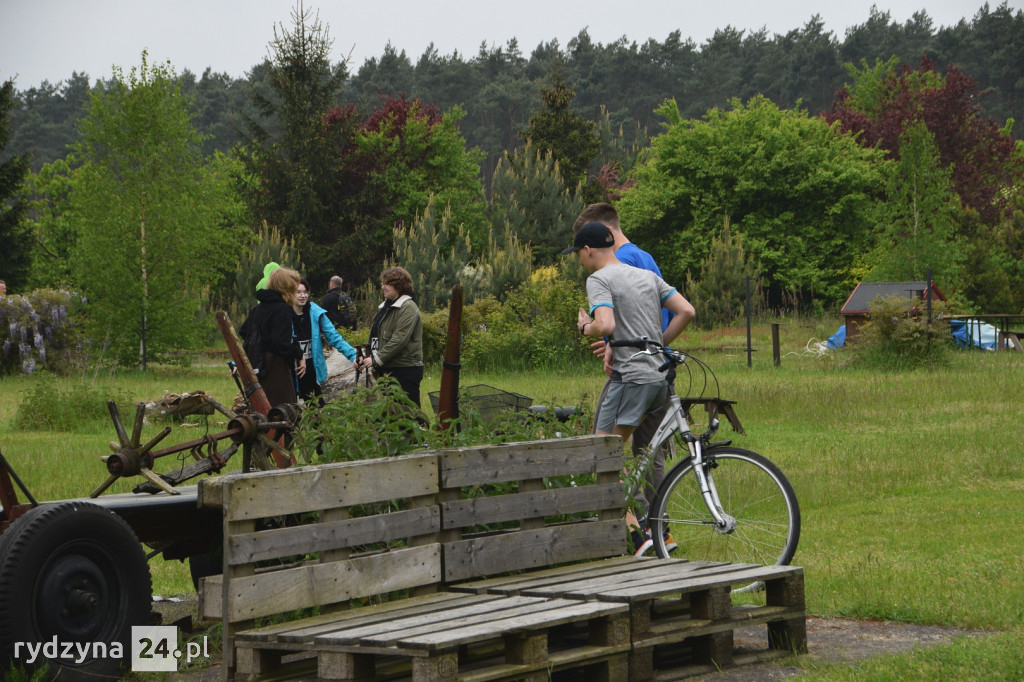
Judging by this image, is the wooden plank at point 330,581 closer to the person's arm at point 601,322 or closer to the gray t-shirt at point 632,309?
the person's arm at point 601,322

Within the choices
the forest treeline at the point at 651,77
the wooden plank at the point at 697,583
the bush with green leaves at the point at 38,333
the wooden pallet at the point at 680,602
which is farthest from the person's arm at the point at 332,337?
the forest treeline at the point at 651,77

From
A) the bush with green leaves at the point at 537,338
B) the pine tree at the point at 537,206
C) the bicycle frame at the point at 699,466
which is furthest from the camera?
the pine tree at the point at 537,206

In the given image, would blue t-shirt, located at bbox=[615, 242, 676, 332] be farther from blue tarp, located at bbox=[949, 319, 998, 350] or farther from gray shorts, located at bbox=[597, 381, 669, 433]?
blue tarp, located at bbox=[949, 319, 998, 350]

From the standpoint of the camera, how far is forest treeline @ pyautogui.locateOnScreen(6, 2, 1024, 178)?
89812 mm

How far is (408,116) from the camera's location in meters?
56.2

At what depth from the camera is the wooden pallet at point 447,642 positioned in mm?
3906

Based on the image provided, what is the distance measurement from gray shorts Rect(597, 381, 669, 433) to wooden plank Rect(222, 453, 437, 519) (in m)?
2.18

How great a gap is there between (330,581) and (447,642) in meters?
0.77

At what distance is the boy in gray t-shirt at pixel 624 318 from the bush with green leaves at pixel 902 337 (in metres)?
16.3

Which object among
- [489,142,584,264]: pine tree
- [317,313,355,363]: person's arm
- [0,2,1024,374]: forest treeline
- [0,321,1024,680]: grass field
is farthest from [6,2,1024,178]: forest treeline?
[317,313,355,363]: person's arm

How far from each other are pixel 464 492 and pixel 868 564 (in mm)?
2993

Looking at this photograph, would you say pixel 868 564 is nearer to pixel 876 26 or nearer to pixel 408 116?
pixel 408 116

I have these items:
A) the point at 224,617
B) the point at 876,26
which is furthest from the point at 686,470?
the point at 876,26

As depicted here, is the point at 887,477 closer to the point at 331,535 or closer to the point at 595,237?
the point at 595,237
